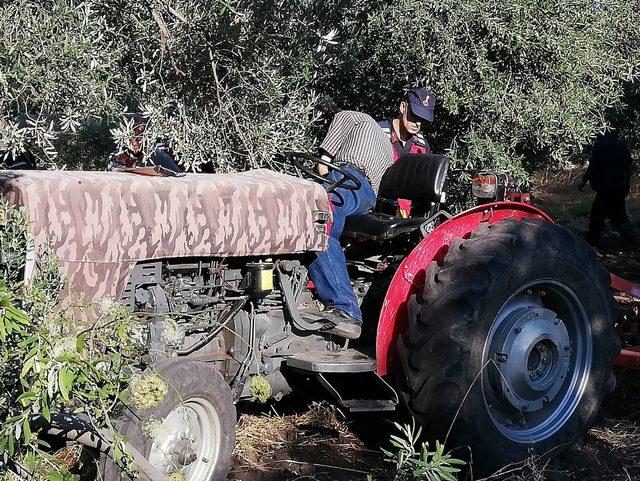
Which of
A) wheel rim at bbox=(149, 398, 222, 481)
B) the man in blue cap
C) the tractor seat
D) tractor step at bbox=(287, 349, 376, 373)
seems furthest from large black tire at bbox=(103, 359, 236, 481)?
the man in blue cap

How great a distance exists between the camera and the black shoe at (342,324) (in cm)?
436

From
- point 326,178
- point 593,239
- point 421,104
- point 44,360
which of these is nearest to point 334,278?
point 326,178

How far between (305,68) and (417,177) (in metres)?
1.91

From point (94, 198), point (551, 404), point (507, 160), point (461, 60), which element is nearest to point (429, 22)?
point (461, 60)

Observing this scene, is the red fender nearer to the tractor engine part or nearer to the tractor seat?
the tractor seat

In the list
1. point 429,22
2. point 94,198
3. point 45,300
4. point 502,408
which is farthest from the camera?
point 429,22

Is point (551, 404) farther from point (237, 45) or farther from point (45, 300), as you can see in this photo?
point (237, 45)

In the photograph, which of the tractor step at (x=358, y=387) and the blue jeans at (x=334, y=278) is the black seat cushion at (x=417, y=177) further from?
the tractor step at (x=358, y=387)

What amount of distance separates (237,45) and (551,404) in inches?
122

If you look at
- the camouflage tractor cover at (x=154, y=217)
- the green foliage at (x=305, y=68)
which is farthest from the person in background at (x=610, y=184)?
the camouflage tractor cover at (x=154, y=217)

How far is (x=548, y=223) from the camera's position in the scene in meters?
4.48

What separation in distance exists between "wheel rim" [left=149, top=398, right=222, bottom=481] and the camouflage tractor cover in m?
0.61

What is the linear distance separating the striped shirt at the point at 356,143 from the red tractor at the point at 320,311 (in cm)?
26

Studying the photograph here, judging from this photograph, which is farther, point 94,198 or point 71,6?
point 71,6
